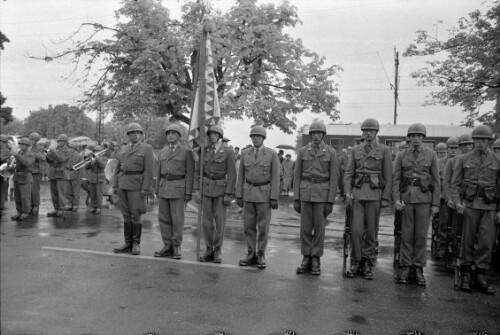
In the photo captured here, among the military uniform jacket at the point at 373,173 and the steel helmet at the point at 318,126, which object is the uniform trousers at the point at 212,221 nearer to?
the steel helmet at the point at 318,126

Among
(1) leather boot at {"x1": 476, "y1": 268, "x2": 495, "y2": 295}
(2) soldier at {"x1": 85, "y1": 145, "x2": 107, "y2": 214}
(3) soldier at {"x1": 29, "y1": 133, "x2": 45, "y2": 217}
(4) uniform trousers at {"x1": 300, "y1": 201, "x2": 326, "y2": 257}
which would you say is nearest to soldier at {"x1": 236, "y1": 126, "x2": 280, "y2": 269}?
(4) uniform trousers at {"x1": 300, "y1": 201, "x2": 326, "y2": 257}

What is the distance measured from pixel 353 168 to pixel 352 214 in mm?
687

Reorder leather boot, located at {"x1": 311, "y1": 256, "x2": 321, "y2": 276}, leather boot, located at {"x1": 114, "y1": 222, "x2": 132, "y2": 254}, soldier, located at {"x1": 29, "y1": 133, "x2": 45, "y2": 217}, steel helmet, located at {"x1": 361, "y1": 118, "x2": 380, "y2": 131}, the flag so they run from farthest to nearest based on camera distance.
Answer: soldier, located at {"x1": 29, "y1": 133, "x2": 45, "y2": 217}, the flag, leather boot, located at {"x1": 114, "y1": 222, "x2": 132, "y2": 254}, steel helmet, located at {"x1": 361, "y1": 118, "x2": 380, "y2": 131}, leather boot, located at {"x1": 311, "y1": 256, "x2": 321, "y2": 276}

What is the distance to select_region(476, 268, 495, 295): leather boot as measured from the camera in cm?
687

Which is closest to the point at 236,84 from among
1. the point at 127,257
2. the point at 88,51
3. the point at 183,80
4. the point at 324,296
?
the point at 183,80

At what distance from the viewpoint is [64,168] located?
44.1ft

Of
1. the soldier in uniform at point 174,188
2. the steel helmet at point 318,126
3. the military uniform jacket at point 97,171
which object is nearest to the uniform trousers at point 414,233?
the steel helmet at point 318,126

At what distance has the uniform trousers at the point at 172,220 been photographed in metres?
8.51

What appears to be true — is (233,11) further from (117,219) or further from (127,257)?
(127,257)

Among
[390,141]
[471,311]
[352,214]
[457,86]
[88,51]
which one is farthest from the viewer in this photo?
[390,141]

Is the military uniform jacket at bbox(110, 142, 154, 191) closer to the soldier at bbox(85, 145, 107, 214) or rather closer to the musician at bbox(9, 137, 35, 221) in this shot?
the musician at bbox(9, 137, 35, 221)

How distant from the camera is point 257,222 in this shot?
819cm

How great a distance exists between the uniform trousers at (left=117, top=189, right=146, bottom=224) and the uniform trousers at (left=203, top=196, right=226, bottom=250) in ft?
3.78

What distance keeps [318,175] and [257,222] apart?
48.6 inches
